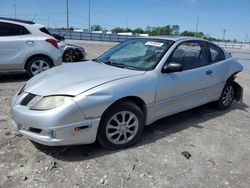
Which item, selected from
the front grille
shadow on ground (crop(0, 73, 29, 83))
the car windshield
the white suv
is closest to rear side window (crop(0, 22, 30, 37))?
the white suv

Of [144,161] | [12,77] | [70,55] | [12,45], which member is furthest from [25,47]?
[144,161]

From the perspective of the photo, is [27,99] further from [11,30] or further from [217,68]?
[11,30]

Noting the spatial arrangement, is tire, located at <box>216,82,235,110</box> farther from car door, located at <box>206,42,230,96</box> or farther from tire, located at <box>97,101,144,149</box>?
tire, located at <box>97,101,144,149</box>

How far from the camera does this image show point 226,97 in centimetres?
548

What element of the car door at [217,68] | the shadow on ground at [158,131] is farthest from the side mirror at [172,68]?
the car door at [217,68]

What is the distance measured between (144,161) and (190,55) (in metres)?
2.24

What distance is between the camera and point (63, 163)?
3.15 meters

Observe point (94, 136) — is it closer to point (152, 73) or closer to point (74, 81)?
point (74, 81)

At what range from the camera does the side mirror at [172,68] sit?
12.6 ft

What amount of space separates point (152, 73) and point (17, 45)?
4447mm

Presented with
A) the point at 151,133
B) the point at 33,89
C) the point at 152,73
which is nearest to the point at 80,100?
the point at 33,89

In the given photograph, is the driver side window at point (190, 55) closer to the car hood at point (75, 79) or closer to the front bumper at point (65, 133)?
the car hood at point (75, 79)

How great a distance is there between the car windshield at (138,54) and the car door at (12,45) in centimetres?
316

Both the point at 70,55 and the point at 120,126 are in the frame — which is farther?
the point at 70,55
